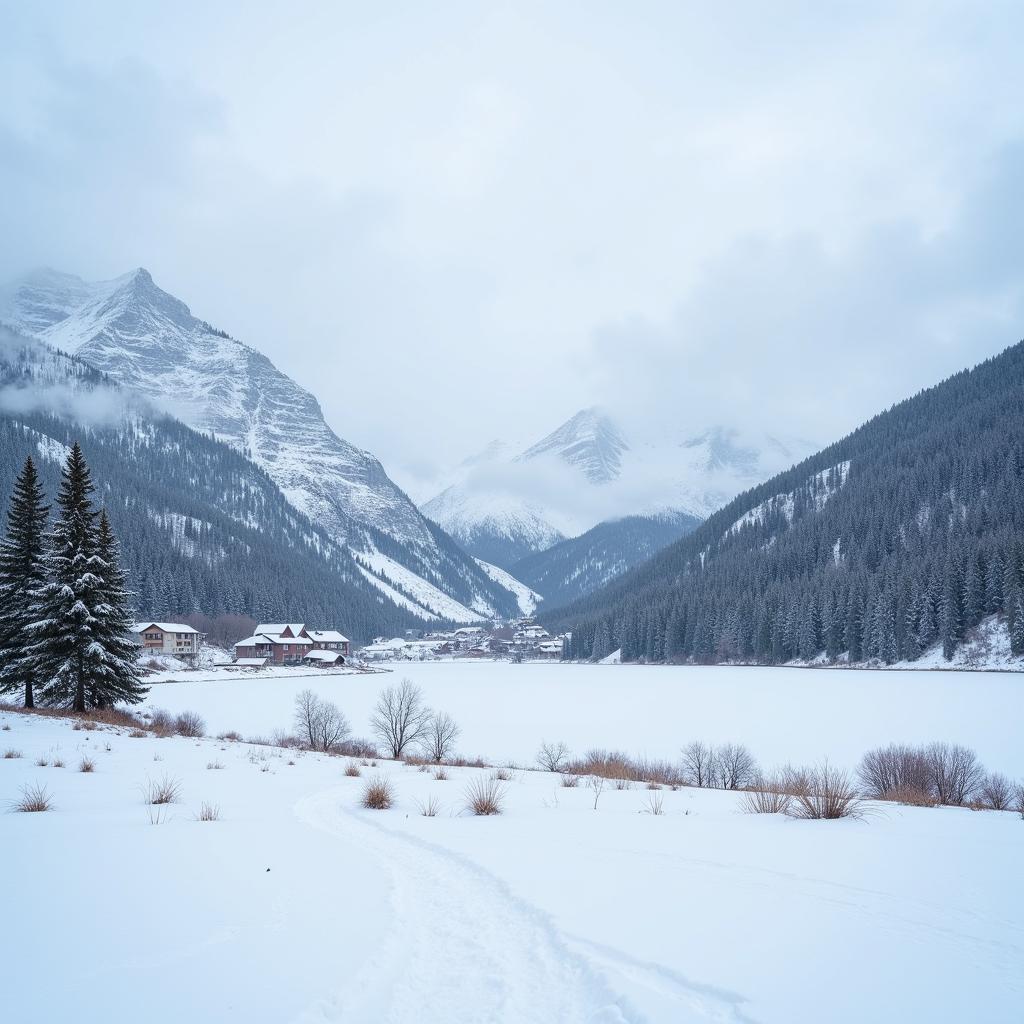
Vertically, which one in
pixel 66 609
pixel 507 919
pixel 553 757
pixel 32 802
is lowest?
pixel 553 757

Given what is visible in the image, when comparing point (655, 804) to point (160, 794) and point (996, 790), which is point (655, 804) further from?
point (996, 790)

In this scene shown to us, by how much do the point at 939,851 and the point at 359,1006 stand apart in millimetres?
6382

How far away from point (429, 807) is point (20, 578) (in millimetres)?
27670

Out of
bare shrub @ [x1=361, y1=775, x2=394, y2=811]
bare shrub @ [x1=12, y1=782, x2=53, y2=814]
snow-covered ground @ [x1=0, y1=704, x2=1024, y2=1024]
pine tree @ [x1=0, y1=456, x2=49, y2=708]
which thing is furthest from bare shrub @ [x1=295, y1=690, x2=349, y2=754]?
snow-covered ground @ [x1=0, y1=704, x2=1024, y2=1024]

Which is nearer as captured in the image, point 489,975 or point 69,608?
point 489,975

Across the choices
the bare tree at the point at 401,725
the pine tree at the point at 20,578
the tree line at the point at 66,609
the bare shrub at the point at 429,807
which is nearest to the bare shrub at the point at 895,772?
the bare shrub at the point at 429,807

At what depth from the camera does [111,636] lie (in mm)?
26844

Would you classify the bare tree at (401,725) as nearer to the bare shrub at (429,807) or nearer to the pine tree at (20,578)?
the pine tree at (20,578)

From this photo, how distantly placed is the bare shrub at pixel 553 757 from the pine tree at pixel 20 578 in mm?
22353

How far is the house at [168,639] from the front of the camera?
10474 cm

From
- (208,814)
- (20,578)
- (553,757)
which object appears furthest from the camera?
(553,757)

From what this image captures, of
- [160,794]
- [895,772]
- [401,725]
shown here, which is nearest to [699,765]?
[895,772]

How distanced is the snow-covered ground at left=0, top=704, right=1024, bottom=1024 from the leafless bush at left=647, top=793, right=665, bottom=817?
2.89 feet

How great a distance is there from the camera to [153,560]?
134125 millimetres
